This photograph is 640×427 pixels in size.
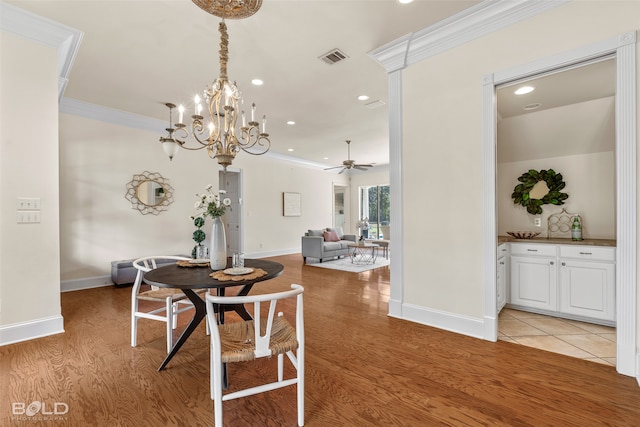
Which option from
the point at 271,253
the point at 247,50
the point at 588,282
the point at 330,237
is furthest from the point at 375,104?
the point at 271,253

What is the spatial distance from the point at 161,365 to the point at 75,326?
1.60 m

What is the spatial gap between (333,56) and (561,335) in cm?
362

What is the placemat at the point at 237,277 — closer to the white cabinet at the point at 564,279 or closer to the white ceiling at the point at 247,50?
the white ceiling at the point at 247,50

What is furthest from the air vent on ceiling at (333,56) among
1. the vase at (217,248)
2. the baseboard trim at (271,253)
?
the baseboard trim at (271,253)

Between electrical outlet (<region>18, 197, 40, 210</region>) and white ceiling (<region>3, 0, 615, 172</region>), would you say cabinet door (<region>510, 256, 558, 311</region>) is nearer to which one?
white ceiling (<region>3, 0, 615, 172</region>)

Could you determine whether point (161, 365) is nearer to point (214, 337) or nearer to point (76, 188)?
point (214, 337)

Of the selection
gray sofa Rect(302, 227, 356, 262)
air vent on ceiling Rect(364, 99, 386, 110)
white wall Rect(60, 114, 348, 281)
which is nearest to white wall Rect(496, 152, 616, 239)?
air vent on ceiling Rect(364, 99, 386, 110)

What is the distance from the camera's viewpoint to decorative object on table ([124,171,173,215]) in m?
5.12

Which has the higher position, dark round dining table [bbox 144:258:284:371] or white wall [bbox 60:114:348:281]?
white wall [bbox 60:114:348:281]

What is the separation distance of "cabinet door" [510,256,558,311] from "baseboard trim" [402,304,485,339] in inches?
42.5

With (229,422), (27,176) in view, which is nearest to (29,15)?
(27,176)

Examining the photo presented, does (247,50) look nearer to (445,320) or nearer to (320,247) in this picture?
(445,320)

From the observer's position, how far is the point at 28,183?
8.93 feet

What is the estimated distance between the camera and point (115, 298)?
4078 millimetres
